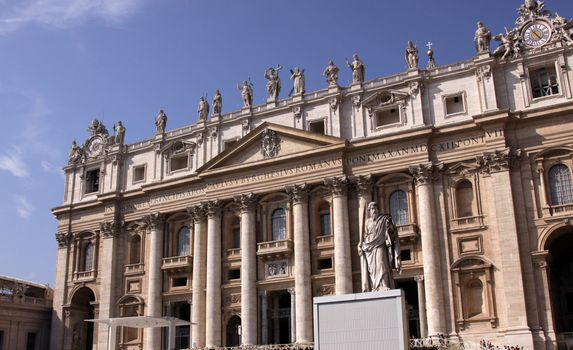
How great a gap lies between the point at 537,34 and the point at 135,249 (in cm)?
3205

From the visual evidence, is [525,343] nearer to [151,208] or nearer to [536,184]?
[536,184]

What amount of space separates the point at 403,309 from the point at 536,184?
63.1 ft

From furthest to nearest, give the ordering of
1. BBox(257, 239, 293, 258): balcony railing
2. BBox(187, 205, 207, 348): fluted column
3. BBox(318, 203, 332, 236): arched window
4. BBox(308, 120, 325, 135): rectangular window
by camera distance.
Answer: BBox(308, 120, 325, 135): rectangular window → BBox(187, 205, 207, 348): fluted column → BBox(318, 203, 332, 236): arched window → BBox(257, 239, 293, 258): balcony railing

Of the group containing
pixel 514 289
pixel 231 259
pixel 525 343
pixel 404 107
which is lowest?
pixel 525 343

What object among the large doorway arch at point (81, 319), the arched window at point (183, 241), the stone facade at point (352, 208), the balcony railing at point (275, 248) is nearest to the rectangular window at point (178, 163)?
the stone facade at point (352, 208)

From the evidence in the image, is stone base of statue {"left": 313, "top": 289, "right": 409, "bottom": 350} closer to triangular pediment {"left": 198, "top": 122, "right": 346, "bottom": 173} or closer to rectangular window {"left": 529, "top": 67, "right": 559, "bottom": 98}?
triangular pediment {"left": 198, "top": 122, "right": 346, "bottom": 173}

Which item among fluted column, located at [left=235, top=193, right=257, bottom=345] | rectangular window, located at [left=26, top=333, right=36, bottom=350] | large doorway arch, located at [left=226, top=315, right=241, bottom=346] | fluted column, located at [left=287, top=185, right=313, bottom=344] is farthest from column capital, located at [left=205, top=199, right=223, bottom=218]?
rectangular window, located at [left=26, top=333, right=36, bottom=350]

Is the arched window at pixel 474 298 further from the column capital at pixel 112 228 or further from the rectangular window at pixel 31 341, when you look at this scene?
the rectangular window at pixel 31 341

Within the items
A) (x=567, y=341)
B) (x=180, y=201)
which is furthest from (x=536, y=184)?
(x=180, y=201)

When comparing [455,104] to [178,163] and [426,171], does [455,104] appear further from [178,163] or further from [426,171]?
[178,163]

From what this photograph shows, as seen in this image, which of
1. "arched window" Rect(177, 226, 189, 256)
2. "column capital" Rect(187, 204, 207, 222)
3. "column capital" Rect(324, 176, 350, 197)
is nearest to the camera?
"column capital" Rect(324, 176, 350, 197)

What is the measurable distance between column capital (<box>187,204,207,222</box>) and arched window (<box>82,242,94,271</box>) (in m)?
10.5

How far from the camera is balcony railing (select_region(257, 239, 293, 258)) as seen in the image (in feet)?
142

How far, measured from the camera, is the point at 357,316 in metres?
23.3
